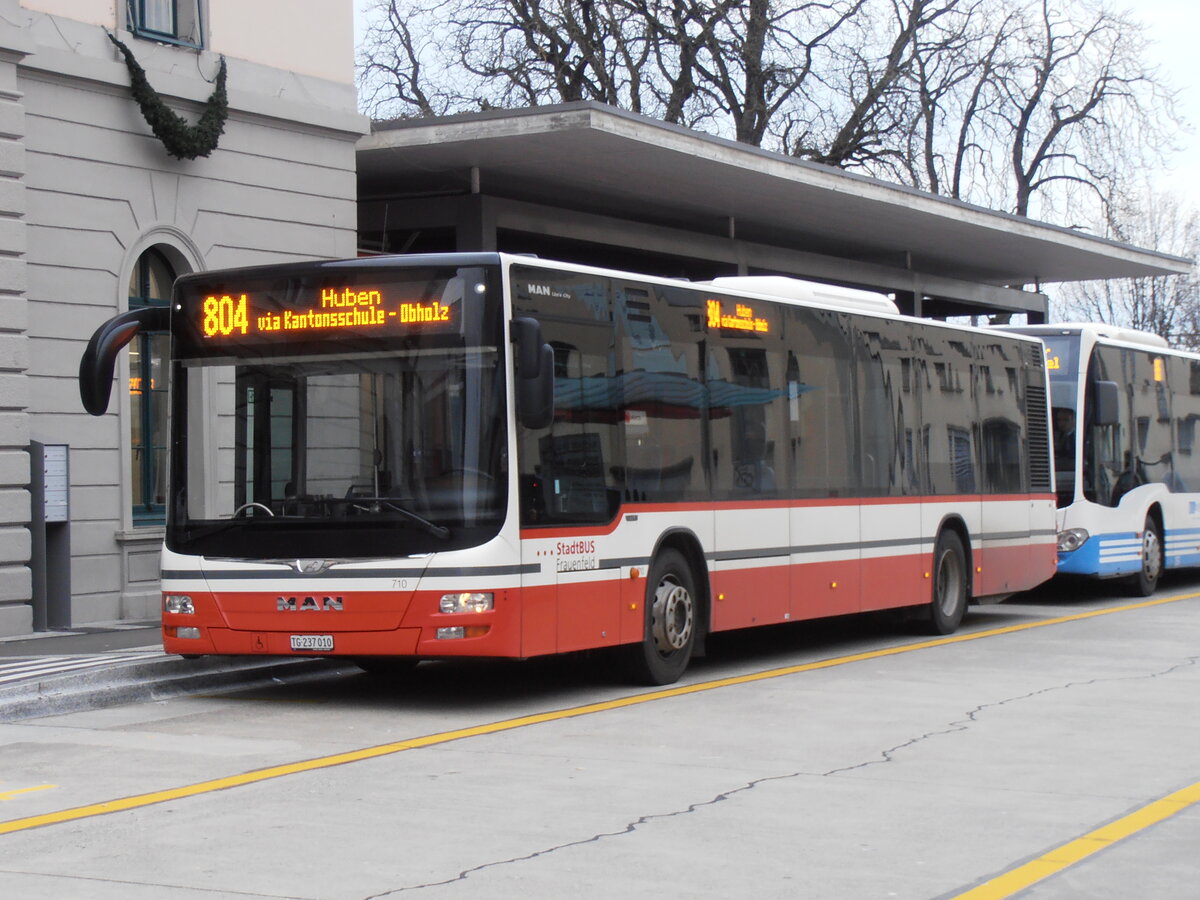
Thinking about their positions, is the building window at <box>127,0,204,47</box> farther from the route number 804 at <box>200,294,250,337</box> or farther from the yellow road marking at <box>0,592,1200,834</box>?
the yellow road marking at <box>0,592,1200,834</box>

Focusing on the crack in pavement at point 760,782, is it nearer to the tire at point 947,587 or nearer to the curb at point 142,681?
the tire at point 947,587

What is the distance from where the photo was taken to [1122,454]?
71.6 feet

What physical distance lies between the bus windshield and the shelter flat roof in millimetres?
8580

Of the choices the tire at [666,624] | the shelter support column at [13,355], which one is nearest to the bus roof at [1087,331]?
the tire at [666,624]

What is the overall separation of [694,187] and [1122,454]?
675 cm

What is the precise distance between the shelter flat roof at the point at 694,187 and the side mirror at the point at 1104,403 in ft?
16.2

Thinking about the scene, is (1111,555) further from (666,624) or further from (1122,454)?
(666,624)

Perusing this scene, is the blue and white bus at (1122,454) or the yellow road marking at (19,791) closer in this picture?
the yellow road marking at (19,791)

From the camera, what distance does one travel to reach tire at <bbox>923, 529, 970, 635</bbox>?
55.5ft

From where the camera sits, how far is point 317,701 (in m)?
12.0

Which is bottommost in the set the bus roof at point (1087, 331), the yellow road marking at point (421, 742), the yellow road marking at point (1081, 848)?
the yellow road marking at point (1081, 848)

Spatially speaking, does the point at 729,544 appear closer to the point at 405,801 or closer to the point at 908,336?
the point at 908,336

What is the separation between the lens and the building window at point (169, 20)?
57.2ft

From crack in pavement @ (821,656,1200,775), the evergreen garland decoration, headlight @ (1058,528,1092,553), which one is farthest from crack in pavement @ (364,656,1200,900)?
the evergreen garland decoration
